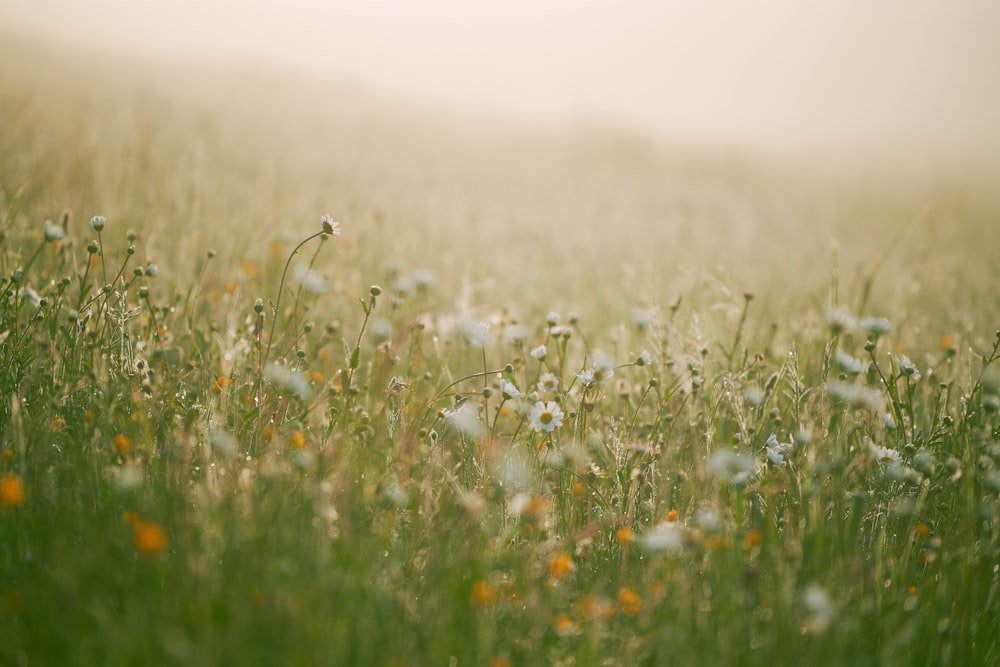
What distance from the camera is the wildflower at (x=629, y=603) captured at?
1340 millimetres

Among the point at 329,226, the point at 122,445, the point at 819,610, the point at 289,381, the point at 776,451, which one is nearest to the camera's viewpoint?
the point at 819,610

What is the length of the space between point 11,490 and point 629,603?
1.15m

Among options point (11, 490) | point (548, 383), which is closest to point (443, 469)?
point (548, 383)

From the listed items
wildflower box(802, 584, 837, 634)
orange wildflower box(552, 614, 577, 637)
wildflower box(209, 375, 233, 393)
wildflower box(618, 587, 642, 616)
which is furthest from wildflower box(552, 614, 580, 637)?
wildflower box(209, 375, 233, 393)

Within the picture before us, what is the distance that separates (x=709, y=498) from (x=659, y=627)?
1.68 feet

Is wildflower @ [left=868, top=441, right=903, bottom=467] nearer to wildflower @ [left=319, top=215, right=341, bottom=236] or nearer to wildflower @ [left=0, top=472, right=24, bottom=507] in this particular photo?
wildflower @ [left=319, top=215, right=341, bottom=236]

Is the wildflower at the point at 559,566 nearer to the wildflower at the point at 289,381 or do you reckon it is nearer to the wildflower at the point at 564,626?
the wildflower at the point at 564,626

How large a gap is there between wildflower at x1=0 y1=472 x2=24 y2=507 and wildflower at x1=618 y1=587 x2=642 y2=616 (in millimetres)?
1131

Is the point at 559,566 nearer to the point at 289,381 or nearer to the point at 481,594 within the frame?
the point at 481,594

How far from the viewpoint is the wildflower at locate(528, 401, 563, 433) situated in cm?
184

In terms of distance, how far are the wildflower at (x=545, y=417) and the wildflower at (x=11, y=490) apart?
1153 mm

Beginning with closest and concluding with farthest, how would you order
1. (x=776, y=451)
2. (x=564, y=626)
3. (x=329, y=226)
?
1. (x=564, y=626)
2. (x=776, y=451)
3. (x=329, y=226)

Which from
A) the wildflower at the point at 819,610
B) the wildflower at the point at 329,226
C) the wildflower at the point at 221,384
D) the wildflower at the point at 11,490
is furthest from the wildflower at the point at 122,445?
the wildflower at the point at 819,610

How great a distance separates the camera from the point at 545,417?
1.88 meters
